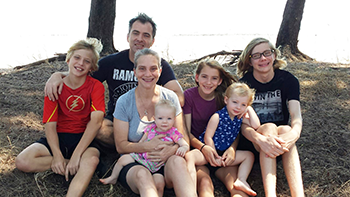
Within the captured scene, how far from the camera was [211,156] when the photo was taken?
113 inches

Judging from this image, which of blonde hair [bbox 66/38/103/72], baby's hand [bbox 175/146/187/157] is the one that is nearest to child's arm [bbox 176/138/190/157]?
baby's hand [bbox 175/146/187/157]

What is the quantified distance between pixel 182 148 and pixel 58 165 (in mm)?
1241

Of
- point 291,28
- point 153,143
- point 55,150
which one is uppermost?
point 291,28

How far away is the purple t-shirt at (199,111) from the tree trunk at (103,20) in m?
4.12

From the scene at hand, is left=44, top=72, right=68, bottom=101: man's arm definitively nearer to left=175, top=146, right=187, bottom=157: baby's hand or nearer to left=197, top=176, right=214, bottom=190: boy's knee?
left=175, top=146, right=187, bottom=157: baby's hand

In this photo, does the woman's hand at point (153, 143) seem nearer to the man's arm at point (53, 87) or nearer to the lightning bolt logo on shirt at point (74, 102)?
the lightning bolt logo on shirt at point (74, 102)

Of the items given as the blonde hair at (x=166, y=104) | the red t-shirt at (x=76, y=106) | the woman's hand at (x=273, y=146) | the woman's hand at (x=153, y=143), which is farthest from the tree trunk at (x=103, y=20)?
the woman's hand at (x=273, y=146)

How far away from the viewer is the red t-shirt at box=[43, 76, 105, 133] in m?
3.12

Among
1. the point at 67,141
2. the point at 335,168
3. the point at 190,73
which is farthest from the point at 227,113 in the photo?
the point at 190,73

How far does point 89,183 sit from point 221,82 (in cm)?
178

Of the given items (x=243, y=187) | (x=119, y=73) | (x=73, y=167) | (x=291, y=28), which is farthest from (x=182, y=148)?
(x=291, y=28)

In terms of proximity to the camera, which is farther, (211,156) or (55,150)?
(55,150)

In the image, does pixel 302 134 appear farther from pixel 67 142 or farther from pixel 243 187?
pixel 67 142

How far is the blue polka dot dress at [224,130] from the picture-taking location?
9.98 feet
